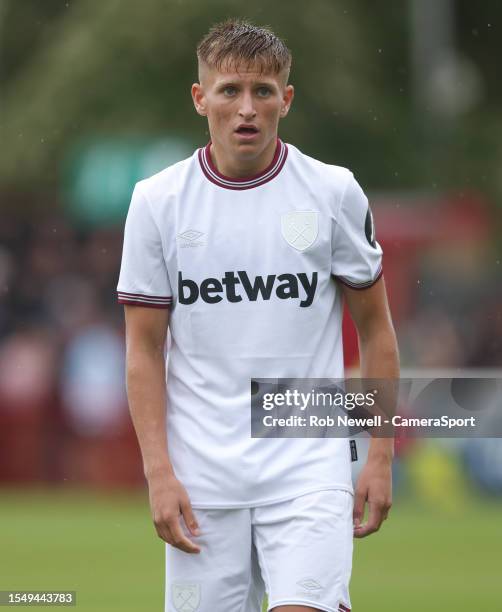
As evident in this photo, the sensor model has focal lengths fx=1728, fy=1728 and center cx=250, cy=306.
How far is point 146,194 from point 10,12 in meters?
23.6

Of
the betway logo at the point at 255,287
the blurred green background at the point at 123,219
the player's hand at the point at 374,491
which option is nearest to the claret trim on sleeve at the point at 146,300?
the betway logo at the point at 255,287

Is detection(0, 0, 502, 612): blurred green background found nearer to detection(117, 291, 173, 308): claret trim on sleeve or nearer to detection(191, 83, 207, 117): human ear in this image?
detection(117, 291, 173, 308): claret trim on sleeve

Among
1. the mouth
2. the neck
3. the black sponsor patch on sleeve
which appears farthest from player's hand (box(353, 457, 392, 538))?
the mouth

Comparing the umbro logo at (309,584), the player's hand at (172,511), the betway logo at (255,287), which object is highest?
the betway logo at (255,287)

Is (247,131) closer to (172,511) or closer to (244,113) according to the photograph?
(244,113)

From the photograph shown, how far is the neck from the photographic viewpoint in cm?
604

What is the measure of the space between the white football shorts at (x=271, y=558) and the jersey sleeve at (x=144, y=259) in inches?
30.0

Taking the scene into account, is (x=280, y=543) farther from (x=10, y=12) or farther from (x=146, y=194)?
(x=10, y=12)

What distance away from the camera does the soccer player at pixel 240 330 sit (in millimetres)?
5887

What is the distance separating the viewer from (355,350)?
1750 centimetres

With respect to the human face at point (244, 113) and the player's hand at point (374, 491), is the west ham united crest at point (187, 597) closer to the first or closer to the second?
the player's hand at point (374, 491)

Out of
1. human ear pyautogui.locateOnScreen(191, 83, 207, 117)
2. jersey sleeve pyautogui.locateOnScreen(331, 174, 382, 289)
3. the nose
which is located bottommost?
jersey sleeve pyautogui.locateOnScreen(331, 174, 382, 289)

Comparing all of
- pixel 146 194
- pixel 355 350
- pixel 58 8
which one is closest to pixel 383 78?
pixel 58 8

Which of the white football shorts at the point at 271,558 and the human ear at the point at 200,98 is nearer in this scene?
the white football shorts at the point at 271,558
